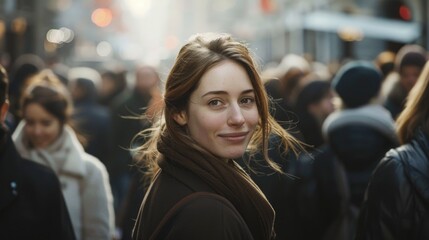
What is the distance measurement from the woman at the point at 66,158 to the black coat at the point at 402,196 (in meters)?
2.26

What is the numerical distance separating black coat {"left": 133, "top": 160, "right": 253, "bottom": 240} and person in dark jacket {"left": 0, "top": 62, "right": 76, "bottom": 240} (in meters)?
1.34

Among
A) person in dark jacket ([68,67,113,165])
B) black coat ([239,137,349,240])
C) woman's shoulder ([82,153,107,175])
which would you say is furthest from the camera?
person in dark jacket ([68,67,113,165])

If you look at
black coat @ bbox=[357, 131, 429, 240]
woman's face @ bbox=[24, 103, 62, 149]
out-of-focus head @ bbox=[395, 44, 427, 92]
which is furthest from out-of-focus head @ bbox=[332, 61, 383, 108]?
black coat @ bbox=[357, 131, 429, 240]

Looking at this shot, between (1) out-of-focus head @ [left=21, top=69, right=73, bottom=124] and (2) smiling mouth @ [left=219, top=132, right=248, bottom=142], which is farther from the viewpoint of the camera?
(1) out-of-focus head @ [left=21, top=69, right=73, bottom=124]

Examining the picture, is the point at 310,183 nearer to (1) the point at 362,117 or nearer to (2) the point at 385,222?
(1) the point at 362,117

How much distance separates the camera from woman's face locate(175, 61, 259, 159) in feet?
10.7

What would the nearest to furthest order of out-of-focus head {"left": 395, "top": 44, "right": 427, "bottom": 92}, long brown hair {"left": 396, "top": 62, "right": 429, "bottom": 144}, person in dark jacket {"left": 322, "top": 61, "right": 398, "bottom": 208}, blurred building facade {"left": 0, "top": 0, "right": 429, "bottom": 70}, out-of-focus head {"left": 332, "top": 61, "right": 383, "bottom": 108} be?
1. long brown hair {"left": 396, "top": 62, "right": 429, "bottom": 144}
2. person in dark jacket {"left": 322, "top": 61, "right": 398, "bottom": 208}
3. out-of-focus head {"left": 332, "top": 61, "right": 383, "bottom": 108}
4. out-of-focus head {"left": 395, "top": 44, "right": 427, "bottom": 92}
5. blurred building facade {"left": 0, "top": 0, "right": 429, "bottom": 70}

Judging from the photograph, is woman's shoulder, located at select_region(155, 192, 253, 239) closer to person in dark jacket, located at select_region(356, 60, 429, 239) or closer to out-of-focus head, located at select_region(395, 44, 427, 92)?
person in dark jacket, located at select_region(356, 60, 429, 239)

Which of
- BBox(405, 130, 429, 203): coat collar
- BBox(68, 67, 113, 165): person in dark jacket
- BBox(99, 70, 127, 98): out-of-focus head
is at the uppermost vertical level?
BBox(405, 130, 429, 203): coat collar

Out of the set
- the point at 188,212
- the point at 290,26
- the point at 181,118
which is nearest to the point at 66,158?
the point at 181,118

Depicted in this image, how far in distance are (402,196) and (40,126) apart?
119 inches

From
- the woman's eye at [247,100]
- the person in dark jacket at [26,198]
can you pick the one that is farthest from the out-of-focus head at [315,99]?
the woman's eye at [247,100]

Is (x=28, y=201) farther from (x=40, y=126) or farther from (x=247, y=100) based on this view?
(x=40, y=126)

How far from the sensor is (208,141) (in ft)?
10.7
